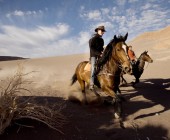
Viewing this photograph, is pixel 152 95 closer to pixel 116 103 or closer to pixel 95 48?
pixel 95 48

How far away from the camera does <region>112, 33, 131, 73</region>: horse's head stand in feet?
31.0

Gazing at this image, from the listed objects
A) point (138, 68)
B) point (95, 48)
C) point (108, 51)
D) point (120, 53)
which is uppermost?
point (95, 48)

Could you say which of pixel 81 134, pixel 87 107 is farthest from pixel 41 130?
pixel 87 107

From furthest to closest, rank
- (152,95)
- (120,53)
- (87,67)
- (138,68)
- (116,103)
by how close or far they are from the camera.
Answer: (138,68)
(152,95)
(87,67)
(116,103)
(120,53)

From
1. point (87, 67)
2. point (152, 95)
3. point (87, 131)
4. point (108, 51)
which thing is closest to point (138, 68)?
point (152, 95)

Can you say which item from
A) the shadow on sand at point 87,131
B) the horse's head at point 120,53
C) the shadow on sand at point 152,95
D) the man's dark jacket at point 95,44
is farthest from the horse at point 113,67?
the shadow on sand at point 152,95

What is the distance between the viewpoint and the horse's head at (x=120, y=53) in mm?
9453

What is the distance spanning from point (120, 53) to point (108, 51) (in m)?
0.86

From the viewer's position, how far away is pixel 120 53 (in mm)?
9648

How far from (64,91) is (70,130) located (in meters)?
8.43

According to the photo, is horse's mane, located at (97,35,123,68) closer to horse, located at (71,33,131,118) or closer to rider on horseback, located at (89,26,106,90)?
horse, located at (71,33,131,118)

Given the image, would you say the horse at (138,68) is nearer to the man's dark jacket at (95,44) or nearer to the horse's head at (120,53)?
the man's dark jacket at (95,44)

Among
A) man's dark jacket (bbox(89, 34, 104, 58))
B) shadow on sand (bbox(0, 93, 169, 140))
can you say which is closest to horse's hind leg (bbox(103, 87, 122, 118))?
shadow on sand (bbox(0, 93, 169, 140))

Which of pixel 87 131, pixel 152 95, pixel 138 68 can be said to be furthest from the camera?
pixel 138 68
